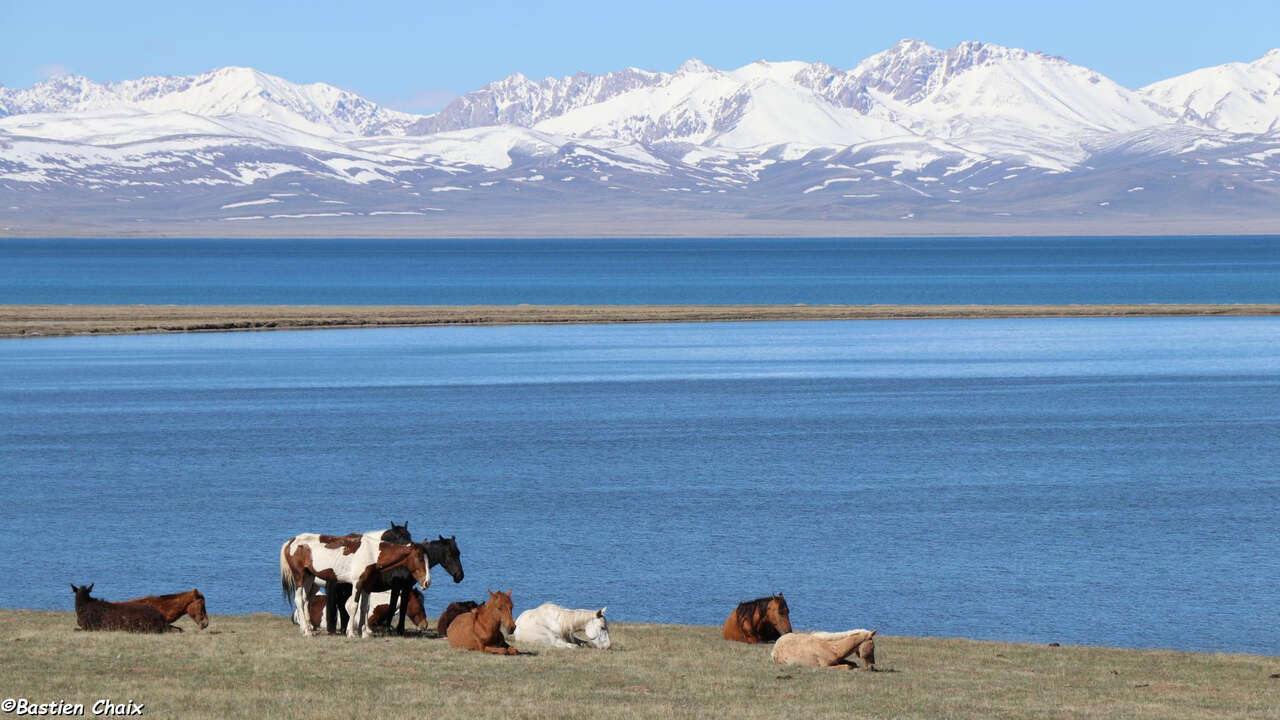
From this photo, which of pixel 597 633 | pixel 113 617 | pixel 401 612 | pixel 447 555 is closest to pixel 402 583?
pixel 401 612

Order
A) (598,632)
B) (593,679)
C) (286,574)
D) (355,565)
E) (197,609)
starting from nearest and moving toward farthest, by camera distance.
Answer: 1. (593,679)
2. (355,565)
3. (598,632)
4. (286,574)
5. (197,609)

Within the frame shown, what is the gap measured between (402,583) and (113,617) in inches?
153

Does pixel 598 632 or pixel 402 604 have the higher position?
pixel 402 604

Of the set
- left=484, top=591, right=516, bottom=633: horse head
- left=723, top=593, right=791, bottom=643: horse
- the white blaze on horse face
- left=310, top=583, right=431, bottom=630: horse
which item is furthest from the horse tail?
left=723, top=593, right=791, bottom=643: horse

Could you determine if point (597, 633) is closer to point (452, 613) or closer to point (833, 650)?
point (452, 613)

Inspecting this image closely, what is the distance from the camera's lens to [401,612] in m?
23.6

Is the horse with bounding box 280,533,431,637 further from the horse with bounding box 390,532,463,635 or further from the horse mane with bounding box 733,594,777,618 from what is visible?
the horse mane with bounding box 733,594,777,618

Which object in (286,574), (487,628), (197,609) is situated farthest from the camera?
(197,609)

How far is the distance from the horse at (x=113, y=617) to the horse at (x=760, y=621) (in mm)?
7577

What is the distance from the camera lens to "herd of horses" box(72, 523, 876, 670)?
72.6 feet

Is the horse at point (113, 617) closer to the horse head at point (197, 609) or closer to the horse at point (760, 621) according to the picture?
the horse head at point (197, 609)

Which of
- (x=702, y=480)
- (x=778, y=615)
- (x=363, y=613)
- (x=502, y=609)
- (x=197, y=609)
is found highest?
(x=502, y=609)

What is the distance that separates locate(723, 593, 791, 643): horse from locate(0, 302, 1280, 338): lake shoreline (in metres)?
87.3

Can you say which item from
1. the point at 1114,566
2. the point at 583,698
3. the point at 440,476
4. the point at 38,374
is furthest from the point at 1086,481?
the point at 38,374
